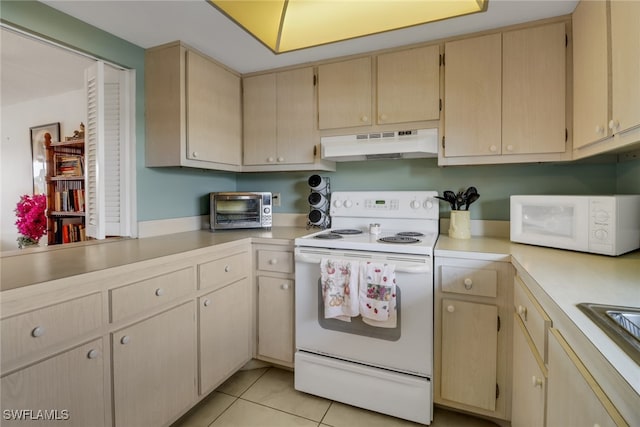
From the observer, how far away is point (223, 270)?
179cm

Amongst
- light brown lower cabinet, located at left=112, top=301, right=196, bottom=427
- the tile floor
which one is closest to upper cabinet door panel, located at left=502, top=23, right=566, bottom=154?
the tile floor

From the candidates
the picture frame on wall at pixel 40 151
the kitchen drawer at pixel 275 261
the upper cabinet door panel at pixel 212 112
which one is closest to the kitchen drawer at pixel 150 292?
the kitchen drawer at pixel 275 261

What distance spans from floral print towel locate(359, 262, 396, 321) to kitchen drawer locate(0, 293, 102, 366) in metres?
1.16

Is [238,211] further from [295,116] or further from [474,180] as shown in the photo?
[474,180]

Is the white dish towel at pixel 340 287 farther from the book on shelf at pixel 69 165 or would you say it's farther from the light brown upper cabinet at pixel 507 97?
the book on shelf at pixel 69 165

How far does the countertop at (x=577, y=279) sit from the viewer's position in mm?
592

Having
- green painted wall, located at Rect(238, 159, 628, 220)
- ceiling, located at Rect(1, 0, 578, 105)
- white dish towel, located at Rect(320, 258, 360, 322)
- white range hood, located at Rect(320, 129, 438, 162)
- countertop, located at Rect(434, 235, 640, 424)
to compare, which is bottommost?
white dish towel, located at Rect(320, 258, 360, 322)

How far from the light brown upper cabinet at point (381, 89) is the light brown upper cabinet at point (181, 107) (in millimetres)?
778

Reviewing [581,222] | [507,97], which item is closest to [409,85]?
[507,97]

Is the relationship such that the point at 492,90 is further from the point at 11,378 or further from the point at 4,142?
the point at 4,142

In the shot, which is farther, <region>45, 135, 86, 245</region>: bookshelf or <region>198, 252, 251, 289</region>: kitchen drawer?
<region>45, 135, 86, 245</region>: bookshelf

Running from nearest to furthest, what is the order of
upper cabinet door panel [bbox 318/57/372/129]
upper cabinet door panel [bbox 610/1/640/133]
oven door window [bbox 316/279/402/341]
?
upper cabinet door panel [bbox 610/1/640/133] → oven door window [bbox 316/279/402/341] → upper cabinet door panel [bbox 318/57/372/129]

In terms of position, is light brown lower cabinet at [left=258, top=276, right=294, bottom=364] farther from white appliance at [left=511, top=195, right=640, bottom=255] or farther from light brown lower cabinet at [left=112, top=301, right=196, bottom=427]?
white appliance at [left=511, top=195, right=640, bottom=255]

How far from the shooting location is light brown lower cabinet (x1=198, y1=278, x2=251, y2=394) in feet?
5.42
